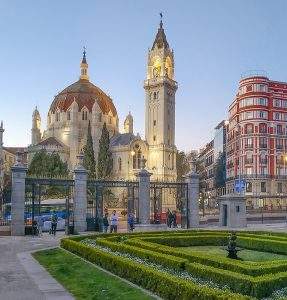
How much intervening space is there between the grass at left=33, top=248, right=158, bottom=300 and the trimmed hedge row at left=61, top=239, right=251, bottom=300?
371mm

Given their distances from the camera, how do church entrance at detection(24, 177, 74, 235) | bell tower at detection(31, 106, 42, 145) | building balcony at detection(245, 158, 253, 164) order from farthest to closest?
bell tower at detection(31, 106, 42, 145)
building balcony at detection(245, 158, 253, 164)
church entrance at detection(24, 177, 74, 235)

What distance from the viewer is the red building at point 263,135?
8500 cm

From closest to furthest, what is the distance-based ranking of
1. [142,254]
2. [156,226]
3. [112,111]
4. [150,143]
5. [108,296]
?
[108,296] < [142,254] < [156,226] < [150,143] < [112,111]

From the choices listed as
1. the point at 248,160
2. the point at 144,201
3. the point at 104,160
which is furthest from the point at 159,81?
the point at 144,201

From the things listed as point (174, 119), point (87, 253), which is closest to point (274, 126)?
point (174, 119)

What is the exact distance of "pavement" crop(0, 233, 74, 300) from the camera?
45.5ft

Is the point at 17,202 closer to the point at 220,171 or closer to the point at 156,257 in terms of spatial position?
the point at 156,257

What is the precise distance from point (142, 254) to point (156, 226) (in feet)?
71.5

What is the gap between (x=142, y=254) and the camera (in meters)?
18.9

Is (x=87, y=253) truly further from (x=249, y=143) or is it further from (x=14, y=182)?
(x=249, y=143)

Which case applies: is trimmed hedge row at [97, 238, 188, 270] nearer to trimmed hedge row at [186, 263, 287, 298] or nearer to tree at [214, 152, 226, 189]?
trimmed hedge row at [186, 263, 287, 298]

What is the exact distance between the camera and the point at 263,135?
8556cm

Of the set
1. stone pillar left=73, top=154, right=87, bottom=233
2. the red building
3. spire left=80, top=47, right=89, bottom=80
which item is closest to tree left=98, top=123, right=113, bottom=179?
the red building

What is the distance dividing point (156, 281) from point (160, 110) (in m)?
94.2
